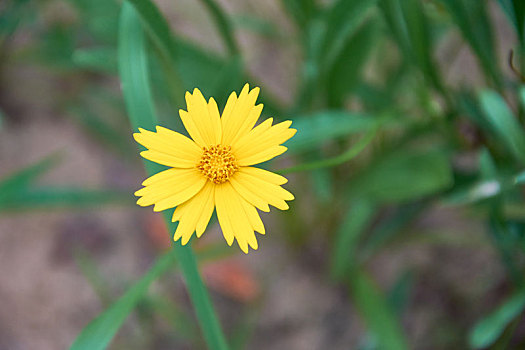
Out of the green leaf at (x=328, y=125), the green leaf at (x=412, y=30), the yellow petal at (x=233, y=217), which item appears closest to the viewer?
the yellow petal at (x=233, y=217)

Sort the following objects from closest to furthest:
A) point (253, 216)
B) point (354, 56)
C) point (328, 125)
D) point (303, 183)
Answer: point (253, 216) → point (328, 125) → point (354, 56) → point (303, 183)

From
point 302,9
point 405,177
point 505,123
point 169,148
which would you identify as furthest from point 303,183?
point 169,148

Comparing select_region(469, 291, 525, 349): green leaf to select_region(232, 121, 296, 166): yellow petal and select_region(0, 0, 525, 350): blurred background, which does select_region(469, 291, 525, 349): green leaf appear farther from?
→ select_region(232, 121, 296, 166): yellow petal

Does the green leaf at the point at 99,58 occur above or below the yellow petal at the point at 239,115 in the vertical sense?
above

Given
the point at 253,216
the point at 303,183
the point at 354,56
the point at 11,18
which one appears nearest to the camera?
the point at 253,216

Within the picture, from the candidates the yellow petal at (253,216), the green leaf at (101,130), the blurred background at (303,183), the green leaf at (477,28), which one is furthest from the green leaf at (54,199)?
the green leaf at (477,28)

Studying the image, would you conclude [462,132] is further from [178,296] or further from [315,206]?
[178,296]

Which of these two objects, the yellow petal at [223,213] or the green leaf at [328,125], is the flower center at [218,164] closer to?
the yellow petal at [223,213]

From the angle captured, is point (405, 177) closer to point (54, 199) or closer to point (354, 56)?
point (354, 56)
